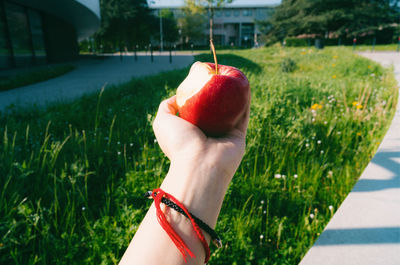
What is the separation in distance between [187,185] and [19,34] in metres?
15.2

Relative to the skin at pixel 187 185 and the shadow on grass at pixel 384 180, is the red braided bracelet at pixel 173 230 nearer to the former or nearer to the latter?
the skin at pixel 187 185

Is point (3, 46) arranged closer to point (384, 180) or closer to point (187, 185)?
point (187, 185)

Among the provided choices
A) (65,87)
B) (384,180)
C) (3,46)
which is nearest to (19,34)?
(3,46)

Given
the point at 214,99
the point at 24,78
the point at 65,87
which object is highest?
the point at 214,99

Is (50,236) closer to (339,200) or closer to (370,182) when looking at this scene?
(339,200)

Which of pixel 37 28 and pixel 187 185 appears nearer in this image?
pixel 187 185

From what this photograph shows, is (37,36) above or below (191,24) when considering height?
below

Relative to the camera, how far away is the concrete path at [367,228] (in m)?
1.56

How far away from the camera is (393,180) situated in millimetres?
2314

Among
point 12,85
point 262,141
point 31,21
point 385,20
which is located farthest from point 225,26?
point 262,141

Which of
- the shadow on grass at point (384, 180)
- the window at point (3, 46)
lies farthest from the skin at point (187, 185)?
the window at point (3, 46)

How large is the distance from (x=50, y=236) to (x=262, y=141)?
219 cm

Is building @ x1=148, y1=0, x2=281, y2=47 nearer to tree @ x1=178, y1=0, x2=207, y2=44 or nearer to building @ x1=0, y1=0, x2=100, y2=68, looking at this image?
tree @ x1=178, y1=0, x2=207, y2=44

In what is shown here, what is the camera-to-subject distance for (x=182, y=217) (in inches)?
37.1
